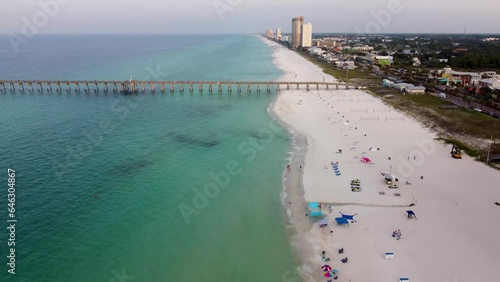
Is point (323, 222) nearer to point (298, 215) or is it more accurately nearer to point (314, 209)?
point (314, 209)

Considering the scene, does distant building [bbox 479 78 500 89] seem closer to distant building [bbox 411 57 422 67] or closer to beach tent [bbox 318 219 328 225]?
distant building [bbox 411 57 422 67]

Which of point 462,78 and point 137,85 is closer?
point 462,78

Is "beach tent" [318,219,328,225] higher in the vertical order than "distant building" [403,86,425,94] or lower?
lower

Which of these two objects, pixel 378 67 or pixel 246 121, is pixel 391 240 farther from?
pixel 378 67

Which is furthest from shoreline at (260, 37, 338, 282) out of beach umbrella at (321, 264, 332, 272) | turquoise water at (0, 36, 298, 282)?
turquoise water at (0, 36, 298, 282)

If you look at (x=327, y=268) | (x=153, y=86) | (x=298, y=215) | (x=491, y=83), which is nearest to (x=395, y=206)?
(x=298, y=215)

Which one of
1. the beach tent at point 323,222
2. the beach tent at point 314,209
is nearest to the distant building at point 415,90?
the beach tent at point 314,209
